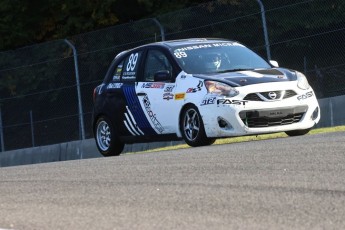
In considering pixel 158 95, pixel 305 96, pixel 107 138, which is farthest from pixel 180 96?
pixel 107 138

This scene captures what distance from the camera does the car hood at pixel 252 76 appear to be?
16000 mm

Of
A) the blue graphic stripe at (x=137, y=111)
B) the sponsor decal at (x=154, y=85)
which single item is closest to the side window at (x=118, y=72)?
the blue graphic stripe at (x=137, y=111)

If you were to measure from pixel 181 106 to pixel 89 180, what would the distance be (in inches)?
191

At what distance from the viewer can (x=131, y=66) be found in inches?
717

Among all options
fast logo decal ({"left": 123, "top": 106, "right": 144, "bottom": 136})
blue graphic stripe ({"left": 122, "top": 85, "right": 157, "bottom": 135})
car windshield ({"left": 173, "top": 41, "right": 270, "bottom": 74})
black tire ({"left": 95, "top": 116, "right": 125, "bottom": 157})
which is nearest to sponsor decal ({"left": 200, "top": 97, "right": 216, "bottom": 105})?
car windshield ({"left": 173, "top": 41, "right": 270, "bottom": 74})

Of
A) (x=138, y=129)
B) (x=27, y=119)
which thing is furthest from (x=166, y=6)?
(x=138, y=129)

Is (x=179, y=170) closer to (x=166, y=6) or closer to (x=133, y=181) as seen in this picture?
(x=133, y=181)

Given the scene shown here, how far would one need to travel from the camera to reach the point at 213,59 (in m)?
17.2

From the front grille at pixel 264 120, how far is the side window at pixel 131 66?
2574 millimetres

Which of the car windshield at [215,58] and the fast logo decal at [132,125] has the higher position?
Answer: the car windshield at [215,58]

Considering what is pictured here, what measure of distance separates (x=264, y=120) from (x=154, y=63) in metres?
2.40

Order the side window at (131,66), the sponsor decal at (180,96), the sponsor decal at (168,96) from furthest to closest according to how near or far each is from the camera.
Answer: the side window at (131,66) < the sponsor decal at (168,96) < the sponsor decal at (180,96)

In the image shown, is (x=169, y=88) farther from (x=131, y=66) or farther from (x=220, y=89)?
(x=131, y=66)

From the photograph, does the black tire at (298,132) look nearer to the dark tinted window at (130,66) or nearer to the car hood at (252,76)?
the car hood at (252,76)
